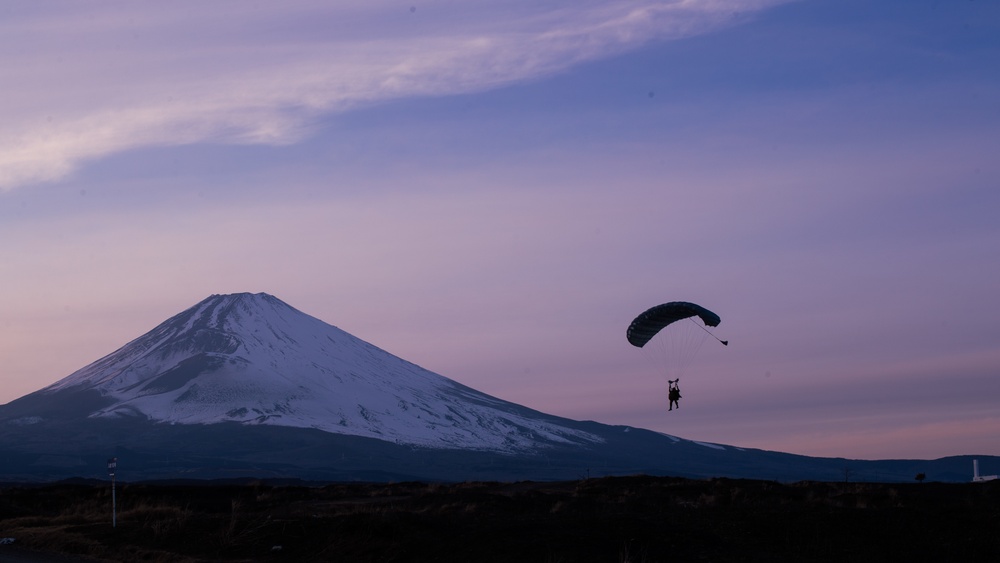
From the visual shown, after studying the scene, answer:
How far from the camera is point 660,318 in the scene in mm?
40500

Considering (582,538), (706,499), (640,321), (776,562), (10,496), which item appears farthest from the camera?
(10,496)

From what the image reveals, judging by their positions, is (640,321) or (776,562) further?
(640,321)

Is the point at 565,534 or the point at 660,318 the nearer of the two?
the point at 565,534

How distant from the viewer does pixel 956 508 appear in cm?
2738

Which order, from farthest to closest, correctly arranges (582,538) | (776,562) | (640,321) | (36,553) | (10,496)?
(10,496), (640,321), (36,553), (582,538), (776,562)

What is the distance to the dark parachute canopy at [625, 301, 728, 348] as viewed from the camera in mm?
38625

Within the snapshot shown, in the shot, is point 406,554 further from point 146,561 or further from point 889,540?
point 889,540

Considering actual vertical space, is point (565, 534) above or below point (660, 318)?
below

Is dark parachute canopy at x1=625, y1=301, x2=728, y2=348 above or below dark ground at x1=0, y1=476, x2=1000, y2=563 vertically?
above

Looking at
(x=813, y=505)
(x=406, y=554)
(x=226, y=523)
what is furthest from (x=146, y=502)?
(x=813, y=505)

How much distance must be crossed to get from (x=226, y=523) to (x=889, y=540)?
14.7m

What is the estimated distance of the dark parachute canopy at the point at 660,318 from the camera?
38625 mm

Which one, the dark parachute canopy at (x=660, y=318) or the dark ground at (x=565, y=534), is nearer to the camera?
the dark ground at (x=565, y=534)

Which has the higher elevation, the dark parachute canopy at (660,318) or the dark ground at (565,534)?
the dark parachute canopy at (660,318)
